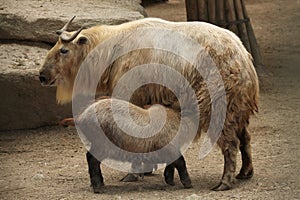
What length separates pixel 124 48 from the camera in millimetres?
5801

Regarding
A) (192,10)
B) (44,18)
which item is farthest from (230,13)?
(44,18)

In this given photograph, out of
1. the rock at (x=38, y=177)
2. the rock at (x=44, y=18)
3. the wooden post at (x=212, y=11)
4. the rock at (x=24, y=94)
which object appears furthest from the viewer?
the wooden post at (x=212, y=11)

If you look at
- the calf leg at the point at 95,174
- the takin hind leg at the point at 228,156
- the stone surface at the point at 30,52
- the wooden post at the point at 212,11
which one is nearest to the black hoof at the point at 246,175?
the takin hind leg at the point at 228,156

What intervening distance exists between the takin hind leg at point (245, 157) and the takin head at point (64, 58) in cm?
140

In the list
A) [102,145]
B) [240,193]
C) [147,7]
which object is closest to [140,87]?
[102,145]

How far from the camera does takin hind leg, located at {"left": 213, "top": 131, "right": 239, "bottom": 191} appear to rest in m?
5.44

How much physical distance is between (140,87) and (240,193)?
110 centimetres

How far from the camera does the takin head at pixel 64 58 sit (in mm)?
5969

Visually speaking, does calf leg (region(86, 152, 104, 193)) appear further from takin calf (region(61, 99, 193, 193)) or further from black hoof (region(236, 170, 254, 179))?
black hoof (region(236, 170, 254, 179))

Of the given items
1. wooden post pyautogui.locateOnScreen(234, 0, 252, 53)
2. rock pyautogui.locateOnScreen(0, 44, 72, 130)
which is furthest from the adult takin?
wooden post pyautogui.locateOnScreen(234, 0, 252, 53)

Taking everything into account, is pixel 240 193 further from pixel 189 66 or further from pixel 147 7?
pixel 147 7

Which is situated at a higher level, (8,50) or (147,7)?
(8,50)

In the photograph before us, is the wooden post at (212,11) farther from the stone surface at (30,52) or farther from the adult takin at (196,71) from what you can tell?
the adult takin at (196,71)

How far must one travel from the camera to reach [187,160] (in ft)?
20.7
